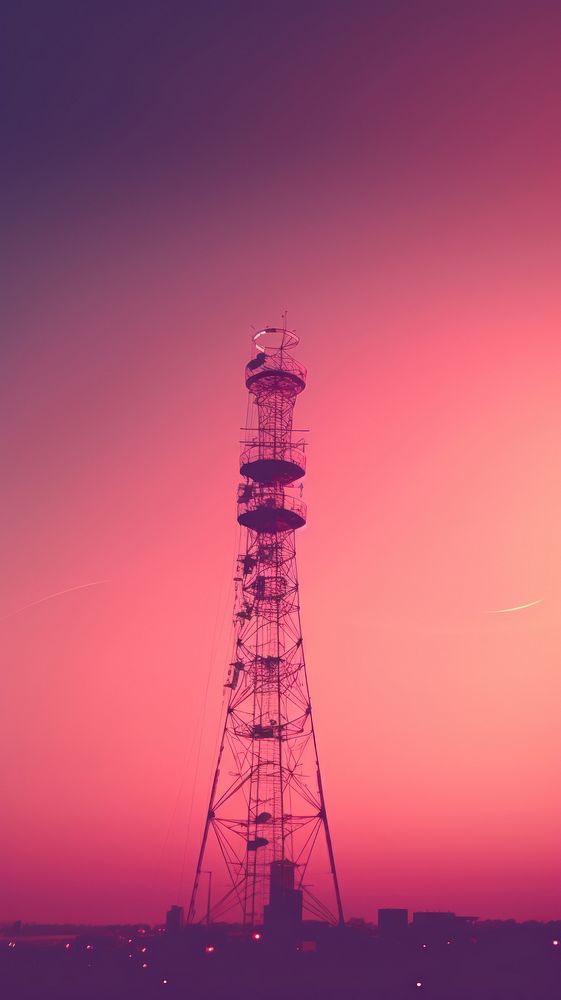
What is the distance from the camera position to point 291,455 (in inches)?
2589

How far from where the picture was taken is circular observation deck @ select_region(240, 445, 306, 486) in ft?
213

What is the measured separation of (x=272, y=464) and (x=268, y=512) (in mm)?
3533

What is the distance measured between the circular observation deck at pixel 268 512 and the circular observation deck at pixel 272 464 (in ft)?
3.14

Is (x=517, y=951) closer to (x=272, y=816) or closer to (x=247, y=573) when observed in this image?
(x=272, y=816)

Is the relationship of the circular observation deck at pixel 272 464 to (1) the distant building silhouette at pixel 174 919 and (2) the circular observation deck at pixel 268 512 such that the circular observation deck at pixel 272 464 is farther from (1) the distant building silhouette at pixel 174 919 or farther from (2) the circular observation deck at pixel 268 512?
(1) the distant building silhouette at pixel 174 919

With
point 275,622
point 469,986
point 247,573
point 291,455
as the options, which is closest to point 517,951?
point 469,986

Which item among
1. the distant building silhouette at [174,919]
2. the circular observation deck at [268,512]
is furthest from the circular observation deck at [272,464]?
the distant building silhouette at [174,919]

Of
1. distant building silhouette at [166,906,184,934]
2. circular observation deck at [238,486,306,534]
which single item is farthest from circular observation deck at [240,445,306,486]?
distant building silhouette at [166,906,184,934]

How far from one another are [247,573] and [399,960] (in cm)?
2698

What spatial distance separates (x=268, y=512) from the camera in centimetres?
6444

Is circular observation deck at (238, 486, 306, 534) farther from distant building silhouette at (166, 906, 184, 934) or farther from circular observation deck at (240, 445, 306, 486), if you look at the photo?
distant building silhouette at (166, 906, 184, 934)

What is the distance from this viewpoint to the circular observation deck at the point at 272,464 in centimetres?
6500

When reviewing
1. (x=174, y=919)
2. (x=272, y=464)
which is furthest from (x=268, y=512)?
(x=174, y=919)

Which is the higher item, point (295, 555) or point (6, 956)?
point (295, 555)
